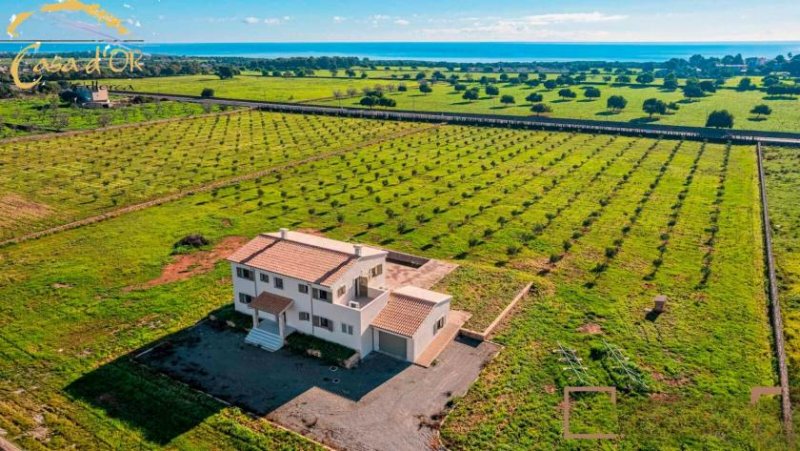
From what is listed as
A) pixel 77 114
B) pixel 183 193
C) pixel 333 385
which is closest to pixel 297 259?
pixel 333 385

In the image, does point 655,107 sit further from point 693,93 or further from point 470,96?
point 470,96

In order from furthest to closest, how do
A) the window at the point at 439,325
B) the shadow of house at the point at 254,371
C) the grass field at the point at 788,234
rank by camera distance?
1. the window at the point at 439,325
2. the grass field at the point at 788,234
3. the shadow of house at the point at 254,371

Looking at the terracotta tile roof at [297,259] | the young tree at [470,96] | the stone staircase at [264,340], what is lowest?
the stone staircase at [264,340]

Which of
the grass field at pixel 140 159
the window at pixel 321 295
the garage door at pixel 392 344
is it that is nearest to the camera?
the garage door at pixel 392 344

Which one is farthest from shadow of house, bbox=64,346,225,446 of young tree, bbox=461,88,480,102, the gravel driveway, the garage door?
young tree, bbox=461,88,480,102

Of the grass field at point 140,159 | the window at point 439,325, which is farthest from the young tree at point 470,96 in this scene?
the window at point 439,325

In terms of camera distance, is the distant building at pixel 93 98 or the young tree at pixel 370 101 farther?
the young tree at pixel 370 101

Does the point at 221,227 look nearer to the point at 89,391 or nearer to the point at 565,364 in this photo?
the point at 89,391

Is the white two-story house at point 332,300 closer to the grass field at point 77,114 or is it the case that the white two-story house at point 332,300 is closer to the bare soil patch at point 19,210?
the bare soil patch at point 19,210

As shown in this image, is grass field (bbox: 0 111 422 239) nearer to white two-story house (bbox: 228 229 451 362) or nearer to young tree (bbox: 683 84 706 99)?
white two-story house (bbox: 228 229 451 362)
